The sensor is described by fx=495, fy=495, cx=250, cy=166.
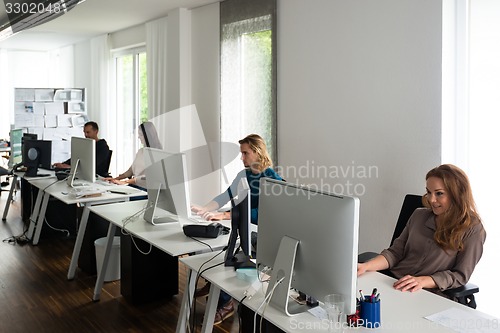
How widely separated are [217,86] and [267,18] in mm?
1305

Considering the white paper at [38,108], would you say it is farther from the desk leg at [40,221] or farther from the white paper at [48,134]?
the desk leg at [40,221]

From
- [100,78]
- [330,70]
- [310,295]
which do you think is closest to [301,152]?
[330,70]

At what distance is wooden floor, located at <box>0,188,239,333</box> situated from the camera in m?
3.42

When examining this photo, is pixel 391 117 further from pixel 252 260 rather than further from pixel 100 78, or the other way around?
pixel 100 78

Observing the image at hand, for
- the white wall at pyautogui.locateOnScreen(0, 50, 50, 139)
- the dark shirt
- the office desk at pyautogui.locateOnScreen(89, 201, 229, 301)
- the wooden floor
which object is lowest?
the wooden floor

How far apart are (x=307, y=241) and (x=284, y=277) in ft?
0.64

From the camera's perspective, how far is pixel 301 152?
497cm

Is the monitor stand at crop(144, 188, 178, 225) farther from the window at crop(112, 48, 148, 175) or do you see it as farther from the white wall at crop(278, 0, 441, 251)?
the window at crop(112, 48, 148, 175)

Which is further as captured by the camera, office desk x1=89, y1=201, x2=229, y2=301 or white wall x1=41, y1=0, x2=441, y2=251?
white wall x1=41, y1=0, x2=441, y2=251

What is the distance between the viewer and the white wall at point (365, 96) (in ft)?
12.4

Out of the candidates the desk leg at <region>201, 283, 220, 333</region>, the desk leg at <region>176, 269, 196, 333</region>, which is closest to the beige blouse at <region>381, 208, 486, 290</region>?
the desk leg at <region>201, 283, 220, 333</region>

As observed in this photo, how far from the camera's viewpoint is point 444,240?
7.98ft

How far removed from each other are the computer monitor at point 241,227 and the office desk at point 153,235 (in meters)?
0.35

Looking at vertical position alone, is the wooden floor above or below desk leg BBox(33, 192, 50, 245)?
below
